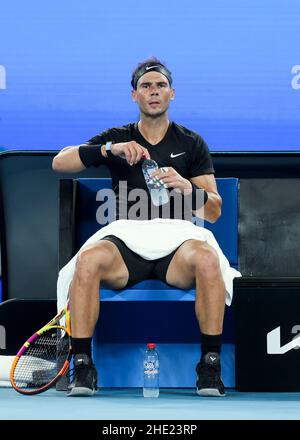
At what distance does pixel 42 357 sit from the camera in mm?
4047

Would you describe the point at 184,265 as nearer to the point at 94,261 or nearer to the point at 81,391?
the point at 94,261

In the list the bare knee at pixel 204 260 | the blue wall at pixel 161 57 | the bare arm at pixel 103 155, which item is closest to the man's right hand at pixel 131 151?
the bare arm at pixel 103 155

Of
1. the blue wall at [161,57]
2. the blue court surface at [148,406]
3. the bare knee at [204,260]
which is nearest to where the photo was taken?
the blue court surface at [148,406]

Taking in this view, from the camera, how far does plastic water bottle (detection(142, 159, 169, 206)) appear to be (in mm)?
4258

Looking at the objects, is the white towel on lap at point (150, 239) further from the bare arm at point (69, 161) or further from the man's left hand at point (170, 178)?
the bare arm at point (69, 161)

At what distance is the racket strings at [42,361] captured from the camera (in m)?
3.99

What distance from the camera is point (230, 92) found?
16.8 feet

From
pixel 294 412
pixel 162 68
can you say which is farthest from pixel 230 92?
pixel 294 412

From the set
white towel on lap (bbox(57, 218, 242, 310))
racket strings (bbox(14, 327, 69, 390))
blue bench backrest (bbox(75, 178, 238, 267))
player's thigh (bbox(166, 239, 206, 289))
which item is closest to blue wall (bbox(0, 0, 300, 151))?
blue bench backrest (bbox(75, 178, 238, 267))

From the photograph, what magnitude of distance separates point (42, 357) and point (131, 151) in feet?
2.74

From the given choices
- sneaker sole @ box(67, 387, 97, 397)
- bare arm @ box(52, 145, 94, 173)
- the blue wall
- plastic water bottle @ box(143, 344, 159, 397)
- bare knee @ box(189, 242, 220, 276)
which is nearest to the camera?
sneaker sole @ box(67, 387, 97, 397)

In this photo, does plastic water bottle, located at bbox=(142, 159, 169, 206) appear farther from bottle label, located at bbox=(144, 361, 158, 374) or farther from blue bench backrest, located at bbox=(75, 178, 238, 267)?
bottle label, located at bbox=(144, 361, 158, 374)

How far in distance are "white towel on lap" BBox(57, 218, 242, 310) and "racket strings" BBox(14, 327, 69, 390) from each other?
0.18 meters
